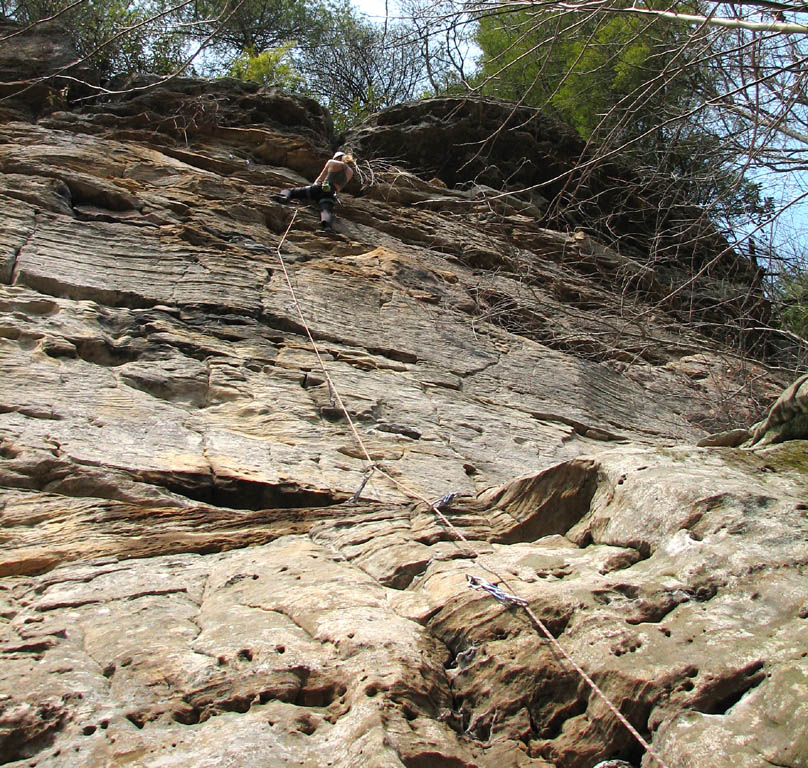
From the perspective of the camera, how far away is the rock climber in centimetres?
756

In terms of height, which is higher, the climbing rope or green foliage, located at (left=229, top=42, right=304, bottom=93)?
green foliage, located at (left=229, top=42, right=304, bottom=93)

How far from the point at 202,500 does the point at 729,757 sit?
2484 mm

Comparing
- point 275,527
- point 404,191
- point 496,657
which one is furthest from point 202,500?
point 404,191

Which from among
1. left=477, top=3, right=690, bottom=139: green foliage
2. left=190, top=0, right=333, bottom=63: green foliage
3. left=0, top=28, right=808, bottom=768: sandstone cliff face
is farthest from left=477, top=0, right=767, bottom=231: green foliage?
left=190, top=0, right=333, bottom=63: green foliage

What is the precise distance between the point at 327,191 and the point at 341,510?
4667mm

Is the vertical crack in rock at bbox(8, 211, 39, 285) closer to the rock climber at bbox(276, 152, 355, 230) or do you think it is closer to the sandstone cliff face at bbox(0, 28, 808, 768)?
the sandstone cliff face at bbox(0, 28, 808, 768)

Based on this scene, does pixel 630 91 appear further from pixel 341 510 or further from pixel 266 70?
pixel 266 70

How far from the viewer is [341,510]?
3670 mm

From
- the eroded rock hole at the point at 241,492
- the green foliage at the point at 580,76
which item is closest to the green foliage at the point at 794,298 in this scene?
the green foliage at the point at 580,76

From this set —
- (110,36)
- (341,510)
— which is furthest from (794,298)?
(110,36)

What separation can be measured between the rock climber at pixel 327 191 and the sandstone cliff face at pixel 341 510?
165 millimetres

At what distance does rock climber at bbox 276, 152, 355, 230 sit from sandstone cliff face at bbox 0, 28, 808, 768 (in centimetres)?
17

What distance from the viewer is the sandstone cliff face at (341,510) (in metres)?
2.12

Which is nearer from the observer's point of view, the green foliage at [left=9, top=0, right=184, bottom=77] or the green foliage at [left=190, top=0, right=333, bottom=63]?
the green foliage at [left=9, top=0, right=184, bottom=77]
